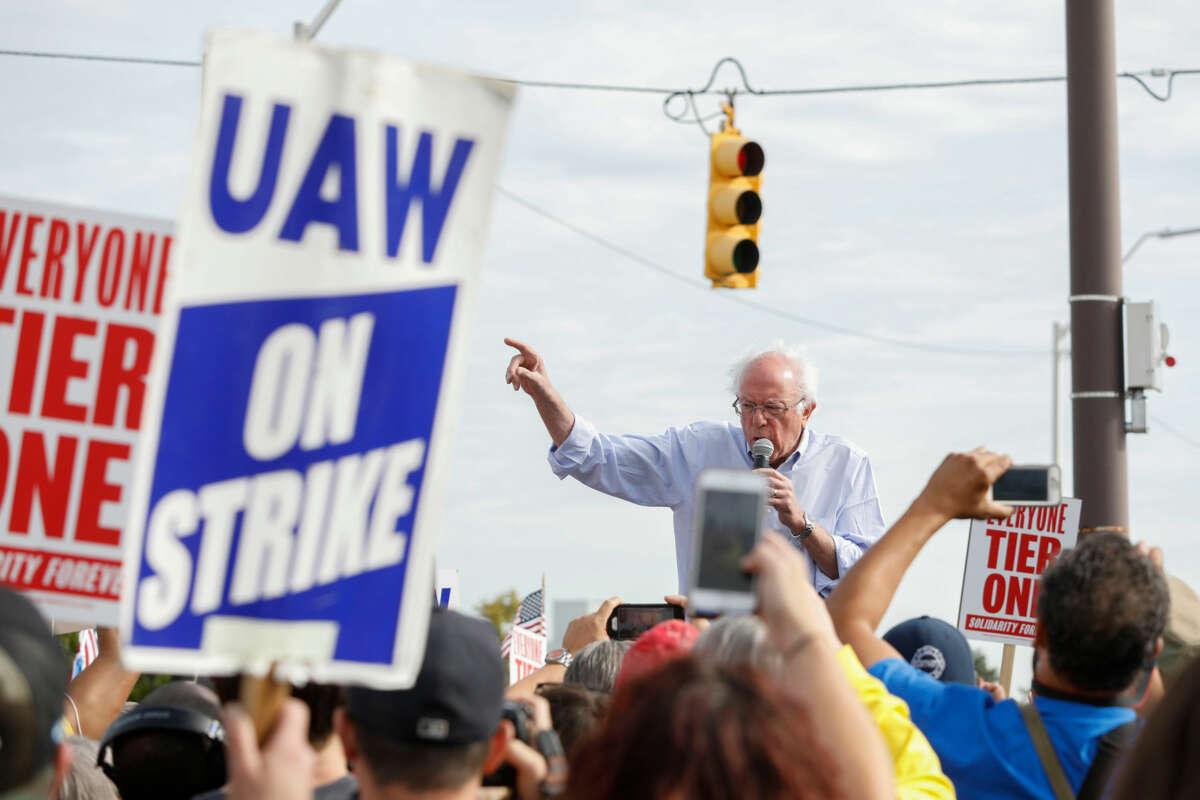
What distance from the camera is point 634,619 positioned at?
17.7 ft

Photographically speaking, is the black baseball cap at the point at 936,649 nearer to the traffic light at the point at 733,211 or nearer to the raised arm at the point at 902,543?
the raised arm at the point at 902,543

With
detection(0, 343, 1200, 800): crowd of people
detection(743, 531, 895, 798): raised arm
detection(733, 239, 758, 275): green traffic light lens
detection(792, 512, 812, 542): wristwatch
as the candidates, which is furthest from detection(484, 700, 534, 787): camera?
detection(733, 239, 758, 275): green traffic light lens

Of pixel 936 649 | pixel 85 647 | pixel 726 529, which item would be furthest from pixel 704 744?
pixel 85 647

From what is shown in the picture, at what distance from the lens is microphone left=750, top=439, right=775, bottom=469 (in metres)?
6.11

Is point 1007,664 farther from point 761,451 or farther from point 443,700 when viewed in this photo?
point 443,700

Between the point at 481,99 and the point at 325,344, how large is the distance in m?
→ 0.48

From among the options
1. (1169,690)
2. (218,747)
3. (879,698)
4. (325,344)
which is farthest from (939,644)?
(325,344)

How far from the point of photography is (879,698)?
3.02 meters

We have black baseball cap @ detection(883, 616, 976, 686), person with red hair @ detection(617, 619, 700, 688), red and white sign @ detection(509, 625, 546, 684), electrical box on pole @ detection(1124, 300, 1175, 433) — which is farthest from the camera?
electrical box on pole @ detection(1124, 300, 1175, 433)

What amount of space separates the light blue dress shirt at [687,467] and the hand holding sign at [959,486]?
2812 millimetres

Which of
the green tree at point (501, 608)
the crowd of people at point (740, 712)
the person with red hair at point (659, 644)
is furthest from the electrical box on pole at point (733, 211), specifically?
the green tree at point (501, 608)

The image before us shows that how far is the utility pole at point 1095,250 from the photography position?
8742 millimetres

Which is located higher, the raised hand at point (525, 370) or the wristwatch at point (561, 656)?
the raised hand at point (525, 370)

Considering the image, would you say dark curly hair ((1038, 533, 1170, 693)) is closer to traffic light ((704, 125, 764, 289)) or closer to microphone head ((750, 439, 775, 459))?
microphone head ((750, 439, 775, 459))
